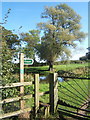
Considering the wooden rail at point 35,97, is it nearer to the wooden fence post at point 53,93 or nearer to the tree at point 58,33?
the wooden fence post at point 53,93

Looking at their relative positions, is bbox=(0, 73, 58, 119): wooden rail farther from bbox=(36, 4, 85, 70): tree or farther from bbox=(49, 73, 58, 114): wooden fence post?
bbox=(36, 4, 85, 70): tree

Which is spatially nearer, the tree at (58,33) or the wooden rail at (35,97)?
the wooden rail at (35,97)

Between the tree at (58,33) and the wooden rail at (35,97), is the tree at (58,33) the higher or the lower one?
the higher one

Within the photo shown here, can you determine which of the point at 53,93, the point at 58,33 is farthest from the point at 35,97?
the point at 58,33

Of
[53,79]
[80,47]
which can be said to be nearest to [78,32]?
[80,47]

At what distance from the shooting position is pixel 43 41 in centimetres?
2114

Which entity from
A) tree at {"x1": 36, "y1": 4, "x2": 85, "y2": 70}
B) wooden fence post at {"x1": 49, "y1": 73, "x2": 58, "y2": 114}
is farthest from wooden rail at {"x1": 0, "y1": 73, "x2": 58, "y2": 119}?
tree at {"x1": 36, "y1": 4, "x2": 85, "y2": 70}

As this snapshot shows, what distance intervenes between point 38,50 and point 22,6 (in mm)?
17255

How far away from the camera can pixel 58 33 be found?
68.5 ft

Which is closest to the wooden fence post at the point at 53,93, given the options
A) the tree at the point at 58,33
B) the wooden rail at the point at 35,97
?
the wooden rail at the point at 35,97

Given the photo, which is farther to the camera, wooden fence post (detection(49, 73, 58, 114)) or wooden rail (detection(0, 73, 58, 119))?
wooden fence post (detection(49, 73, 58, 114))

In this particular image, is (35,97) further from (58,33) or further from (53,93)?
(58,33)

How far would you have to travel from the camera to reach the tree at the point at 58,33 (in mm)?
20625

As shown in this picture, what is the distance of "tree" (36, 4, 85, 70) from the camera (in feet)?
67.7
